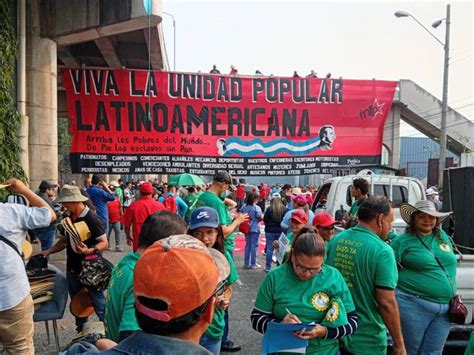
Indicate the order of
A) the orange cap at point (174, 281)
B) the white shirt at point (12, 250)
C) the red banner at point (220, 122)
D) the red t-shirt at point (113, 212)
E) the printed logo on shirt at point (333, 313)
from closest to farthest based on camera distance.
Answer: the orange cap at point (174, 281)
the printed logo on shirt at point (333, 313)
the white shirt at point (12, 250)
the red banner at point (220, 122)
the red t-shirt at point (113, 212)

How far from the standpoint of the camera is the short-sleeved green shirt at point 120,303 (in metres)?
1.92

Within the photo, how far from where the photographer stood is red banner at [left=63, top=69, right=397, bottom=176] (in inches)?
371

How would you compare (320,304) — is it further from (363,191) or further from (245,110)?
(245,110)

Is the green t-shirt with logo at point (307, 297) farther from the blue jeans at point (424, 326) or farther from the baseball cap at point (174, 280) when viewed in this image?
the baseball cap at point (174, 280)

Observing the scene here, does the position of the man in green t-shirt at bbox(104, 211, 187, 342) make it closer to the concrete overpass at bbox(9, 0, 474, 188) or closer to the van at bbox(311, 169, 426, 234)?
the van at bbox(311, 169, 426, 234)

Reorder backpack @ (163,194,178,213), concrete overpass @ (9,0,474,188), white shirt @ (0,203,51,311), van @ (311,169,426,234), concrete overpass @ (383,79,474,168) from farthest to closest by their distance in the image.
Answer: concrete overpass @ (383,79,474,168), backpack @ (163,194,178,213), concrete overpass @ (9,0,474,188), van @ (311,169,426,234), white shirt @ (0,203,51,311)

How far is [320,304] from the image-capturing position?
7.75 feet

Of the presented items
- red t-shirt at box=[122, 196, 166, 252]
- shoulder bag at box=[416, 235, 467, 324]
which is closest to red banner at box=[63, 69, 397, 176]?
red t-shirt at box=[122, 196, 166, 252]

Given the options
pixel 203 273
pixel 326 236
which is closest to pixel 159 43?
pixel 326 236

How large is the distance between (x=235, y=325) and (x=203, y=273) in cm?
450

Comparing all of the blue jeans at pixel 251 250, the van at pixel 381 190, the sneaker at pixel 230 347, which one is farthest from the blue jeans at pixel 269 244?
the sneaker at pixel 230 347

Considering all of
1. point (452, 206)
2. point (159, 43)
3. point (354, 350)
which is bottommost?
point (354, 350)

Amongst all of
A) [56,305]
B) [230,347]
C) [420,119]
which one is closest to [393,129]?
[420,119]

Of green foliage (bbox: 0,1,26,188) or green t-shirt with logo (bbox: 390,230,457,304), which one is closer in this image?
green t-shirt with logo (bbox: 390,230,457,304)
